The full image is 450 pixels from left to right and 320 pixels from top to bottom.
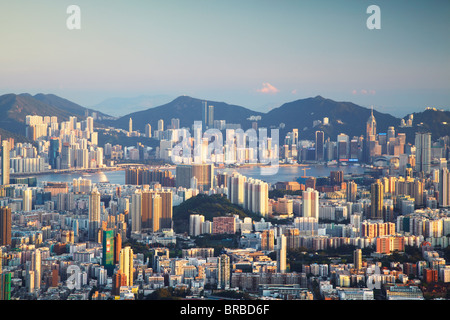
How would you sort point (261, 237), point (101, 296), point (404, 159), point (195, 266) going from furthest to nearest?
point (404, 159) → point (261, 237) → point (195, 266) → point (101, 296)

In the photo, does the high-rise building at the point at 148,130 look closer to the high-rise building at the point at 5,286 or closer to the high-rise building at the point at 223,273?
the high-rise building at the point at 223,273

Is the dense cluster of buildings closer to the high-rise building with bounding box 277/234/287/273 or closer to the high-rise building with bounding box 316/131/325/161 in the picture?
the high-rise building with bounding box 277/234/287/273

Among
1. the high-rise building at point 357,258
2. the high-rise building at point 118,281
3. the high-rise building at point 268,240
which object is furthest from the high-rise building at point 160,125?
the high-rise building at point 118,281

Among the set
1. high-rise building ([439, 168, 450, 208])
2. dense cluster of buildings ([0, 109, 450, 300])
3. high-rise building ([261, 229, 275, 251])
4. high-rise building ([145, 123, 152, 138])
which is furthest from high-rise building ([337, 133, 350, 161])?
high-rise building ([261, 229, 275, 251])

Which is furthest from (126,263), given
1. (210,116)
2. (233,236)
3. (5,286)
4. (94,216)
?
(210,116)
